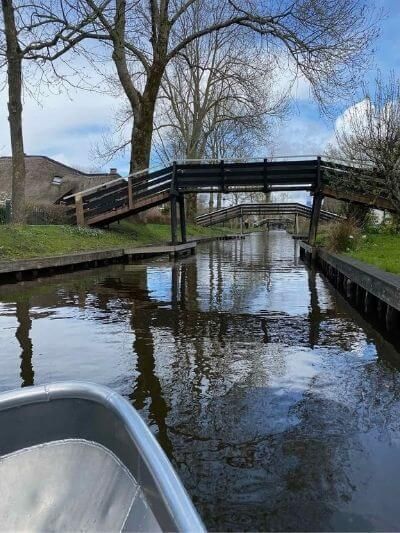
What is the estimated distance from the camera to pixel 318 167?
17.0 meters

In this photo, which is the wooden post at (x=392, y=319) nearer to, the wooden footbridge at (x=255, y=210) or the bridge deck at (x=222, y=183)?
the bridge deck at (x=222, y=183)

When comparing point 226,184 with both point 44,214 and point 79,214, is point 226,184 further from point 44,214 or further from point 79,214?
point 44,214

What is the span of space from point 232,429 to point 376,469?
99cm

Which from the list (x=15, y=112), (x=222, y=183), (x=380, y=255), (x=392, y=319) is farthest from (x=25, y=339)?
(x=222, y=183)

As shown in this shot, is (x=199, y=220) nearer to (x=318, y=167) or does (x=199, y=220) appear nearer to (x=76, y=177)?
(x=76, y=177)

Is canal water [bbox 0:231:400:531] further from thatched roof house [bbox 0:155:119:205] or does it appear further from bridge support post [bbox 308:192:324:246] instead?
thatched roof house [bbox 0:155:119:205]

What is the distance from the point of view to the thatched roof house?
46281 mm

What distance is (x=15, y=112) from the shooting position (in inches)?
610

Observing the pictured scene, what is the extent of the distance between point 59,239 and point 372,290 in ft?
36.2

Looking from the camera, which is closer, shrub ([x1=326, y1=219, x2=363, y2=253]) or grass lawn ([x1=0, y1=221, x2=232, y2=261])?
grass lawn ([x1=0, y1=221, x2=232, y2=261])

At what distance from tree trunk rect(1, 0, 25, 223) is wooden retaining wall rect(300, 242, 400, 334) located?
941 cm

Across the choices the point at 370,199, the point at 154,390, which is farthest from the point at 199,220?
the point at 154,390

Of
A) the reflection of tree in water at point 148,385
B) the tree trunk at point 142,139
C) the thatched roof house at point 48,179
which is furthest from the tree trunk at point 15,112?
the thatched roof house at point 48,179

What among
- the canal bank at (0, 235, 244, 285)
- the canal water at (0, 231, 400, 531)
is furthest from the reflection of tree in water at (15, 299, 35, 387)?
the canal bank at (0, 235, 244, 285)
